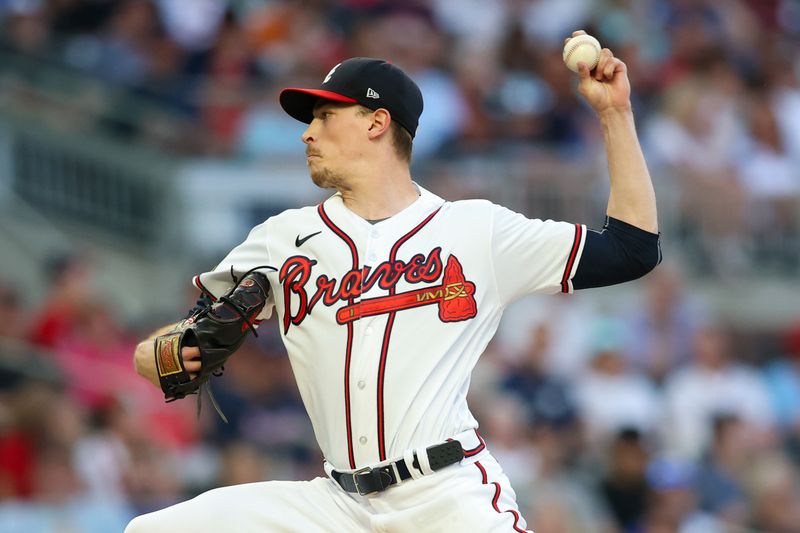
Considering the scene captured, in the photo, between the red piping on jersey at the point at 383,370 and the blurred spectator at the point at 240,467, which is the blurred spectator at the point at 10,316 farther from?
the red piping on jersey at the point at 383,370

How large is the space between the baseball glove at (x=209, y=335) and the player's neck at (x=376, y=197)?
454 mm

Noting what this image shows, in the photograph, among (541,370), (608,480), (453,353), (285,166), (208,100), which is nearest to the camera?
(453,353)

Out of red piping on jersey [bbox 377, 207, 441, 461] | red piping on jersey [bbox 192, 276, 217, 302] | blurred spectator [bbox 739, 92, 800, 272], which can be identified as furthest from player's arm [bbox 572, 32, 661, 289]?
blurred spectator [bbox 739, 92, 800, 272]

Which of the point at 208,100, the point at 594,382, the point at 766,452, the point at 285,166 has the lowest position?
the point at 766,452

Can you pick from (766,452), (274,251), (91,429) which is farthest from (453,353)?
(766,452)

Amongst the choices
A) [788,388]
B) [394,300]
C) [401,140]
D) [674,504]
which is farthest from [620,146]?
[788,388]

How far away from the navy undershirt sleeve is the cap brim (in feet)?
3.02

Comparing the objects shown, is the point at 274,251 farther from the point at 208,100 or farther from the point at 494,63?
the point at 494,63

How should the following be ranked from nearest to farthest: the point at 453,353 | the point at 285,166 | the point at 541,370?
the point at 453,353 → the point at 541,370 → the point at 285,166

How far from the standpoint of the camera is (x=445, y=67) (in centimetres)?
1204

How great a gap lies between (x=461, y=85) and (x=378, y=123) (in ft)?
23.9

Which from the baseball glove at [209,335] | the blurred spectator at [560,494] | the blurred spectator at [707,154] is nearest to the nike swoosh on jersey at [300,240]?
the baseball glove at [209,335]

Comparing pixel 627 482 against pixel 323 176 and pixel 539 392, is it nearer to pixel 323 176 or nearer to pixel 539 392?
pixel 539 392

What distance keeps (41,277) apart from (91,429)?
6.60 feet
